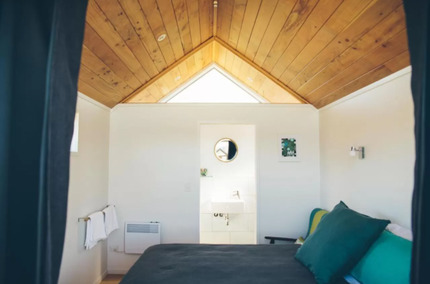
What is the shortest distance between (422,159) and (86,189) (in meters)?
3.04

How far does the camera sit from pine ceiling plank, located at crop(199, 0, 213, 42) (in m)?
2.37

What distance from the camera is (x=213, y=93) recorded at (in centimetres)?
363

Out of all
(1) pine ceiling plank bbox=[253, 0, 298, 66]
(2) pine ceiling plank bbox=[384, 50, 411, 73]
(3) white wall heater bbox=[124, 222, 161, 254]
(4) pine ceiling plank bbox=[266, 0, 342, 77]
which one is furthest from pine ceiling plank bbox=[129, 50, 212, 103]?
(2) pine ceiling plank bbox=[384, 50, 411, 73]

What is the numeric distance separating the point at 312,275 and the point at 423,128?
1645 millimetres

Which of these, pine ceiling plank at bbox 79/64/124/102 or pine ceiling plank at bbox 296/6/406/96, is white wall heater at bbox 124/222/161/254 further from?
pine ceiling plank at bbox 296/6/406/96

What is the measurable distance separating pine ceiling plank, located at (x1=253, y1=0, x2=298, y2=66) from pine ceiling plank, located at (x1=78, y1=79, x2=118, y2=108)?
5.94ft

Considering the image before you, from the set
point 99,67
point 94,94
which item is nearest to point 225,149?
point 94,94

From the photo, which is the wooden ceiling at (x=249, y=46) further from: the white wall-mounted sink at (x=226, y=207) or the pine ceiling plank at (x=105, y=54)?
the white wall-mounted sink at (x=226, y=207)

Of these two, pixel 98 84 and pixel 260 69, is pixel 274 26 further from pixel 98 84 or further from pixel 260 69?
pixel 98 84

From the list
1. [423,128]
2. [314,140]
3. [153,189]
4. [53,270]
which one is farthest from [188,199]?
[423,128]

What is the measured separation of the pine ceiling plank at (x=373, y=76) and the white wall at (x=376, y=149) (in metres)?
0.05

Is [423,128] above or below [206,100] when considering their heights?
below

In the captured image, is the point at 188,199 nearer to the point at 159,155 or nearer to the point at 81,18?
the point at 159,155

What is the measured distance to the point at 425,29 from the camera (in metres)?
0.69
